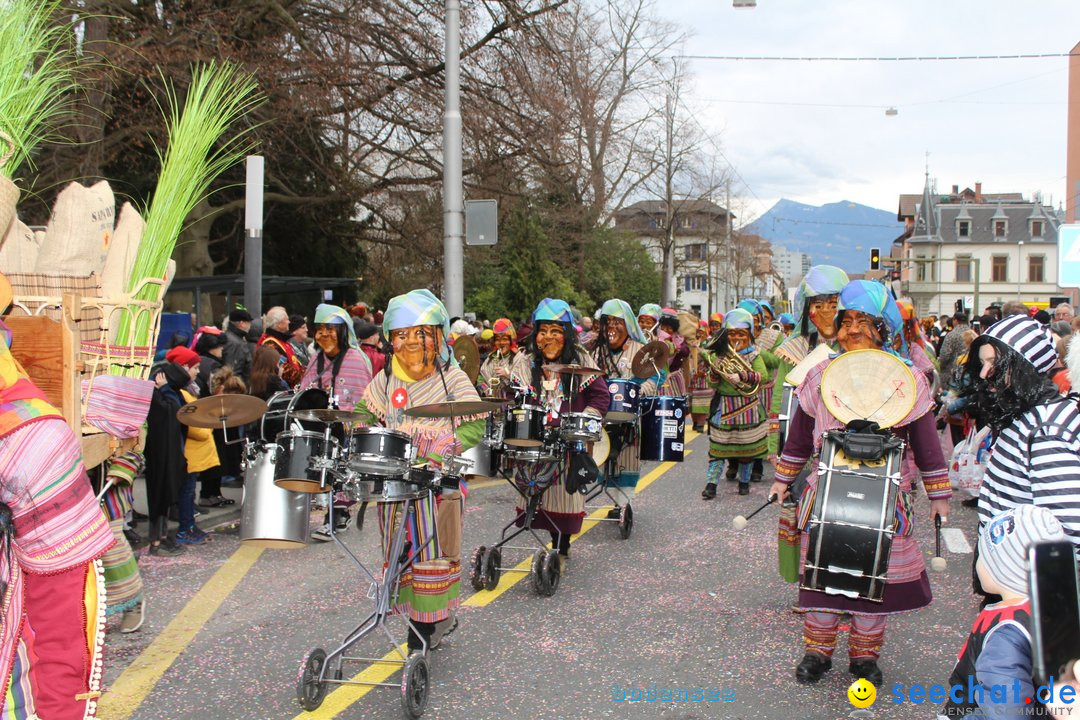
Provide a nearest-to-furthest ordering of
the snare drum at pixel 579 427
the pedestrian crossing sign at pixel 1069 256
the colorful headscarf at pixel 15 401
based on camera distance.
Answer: the colorful headscarf at pixel 15 401 < the snare drum at pixel 579 427 < the pedestrian crossing sign at pixel 1069 256

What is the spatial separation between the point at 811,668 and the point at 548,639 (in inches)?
57.8

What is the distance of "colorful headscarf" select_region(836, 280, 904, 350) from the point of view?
5.09 metres

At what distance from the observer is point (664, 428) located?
8602mm

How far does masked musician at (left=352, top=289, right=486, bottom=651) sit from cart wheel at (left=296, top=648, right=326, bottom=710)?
485mm

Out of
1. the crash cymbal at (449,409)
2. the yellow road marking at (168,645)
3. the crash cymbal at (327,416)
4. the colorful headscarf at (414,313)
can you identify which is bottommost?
the yellow road marking at (168,645)

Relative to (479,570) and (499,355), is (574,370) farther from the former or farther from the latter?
(499,355)

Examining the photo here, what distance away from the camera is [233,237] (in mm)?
22219

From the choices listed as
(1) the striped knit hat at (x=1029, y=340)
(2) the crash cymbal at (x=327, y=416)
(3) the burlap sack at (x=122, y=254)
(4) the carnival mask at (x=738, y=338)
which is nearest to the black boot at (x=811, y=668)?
(1) the striped knit hat at (x=1029, y=340)

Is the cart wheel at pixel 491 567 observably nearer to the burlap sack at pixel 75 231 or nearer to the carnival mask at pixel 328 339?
the carnival mask at pixel 328 339

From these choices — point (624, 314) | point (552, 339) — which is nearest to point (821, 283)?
point (552, 339)

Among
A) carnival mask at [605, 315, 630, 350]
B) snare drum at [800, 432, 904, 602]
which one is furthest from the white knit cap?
carnival mask at [605, 315, 630, 350]

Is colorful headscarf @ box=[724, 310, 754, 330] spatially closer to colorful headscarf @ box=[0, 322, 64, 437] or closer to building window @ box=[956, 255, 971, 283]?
colorful headscarf @ box=[0, 322, 64, 437]

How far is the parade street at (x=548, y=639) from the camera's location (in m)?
4.73

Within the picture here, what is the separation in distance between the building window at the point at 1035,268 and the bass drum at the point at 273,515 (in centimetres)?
8774
